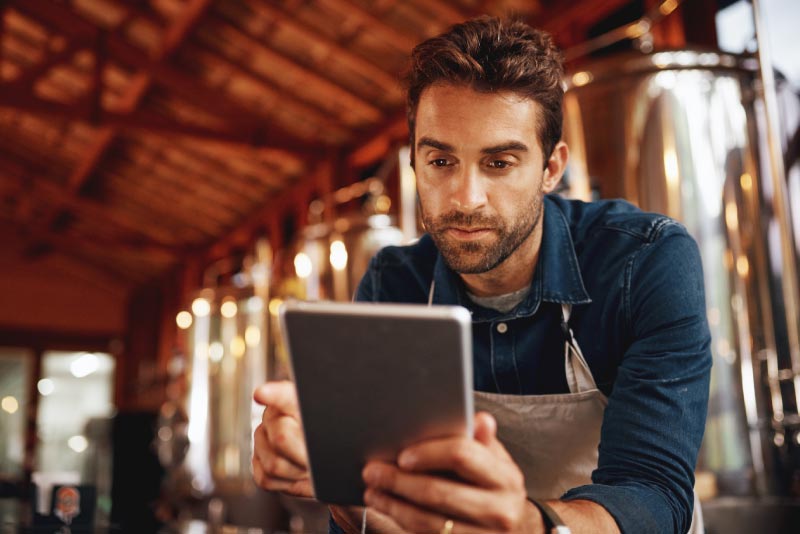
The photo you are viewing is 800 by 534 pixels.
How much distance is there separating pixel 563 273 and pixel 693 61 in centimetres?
202

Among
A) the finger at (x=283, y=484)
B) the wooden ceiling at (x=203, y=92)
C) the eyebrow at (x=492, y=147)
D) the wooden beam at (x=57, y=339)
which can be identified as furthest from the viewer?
the wooden beam at (x=57, y=339)

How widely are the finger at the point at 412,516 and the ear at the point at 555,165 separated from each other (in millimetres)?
892

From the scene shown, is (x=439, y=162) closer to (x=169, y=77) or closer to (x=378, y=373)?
(x=378, y=373)

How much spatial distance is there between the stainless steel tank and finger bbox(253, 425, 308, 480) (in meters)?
2.26

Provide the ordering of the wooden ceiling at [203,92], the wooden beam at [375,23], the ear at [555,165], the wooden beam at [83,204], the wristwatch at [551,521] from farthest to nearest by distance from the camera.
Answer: the wooden beam at [83,204]
the wooden ceiling at [203,92]
the wooden beam at [375,23]
the ear at [555,165]
the wristwatch at [551,521]

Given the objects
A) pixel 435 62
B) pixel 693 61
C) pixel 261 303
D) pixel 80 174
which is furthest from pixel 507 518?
pixel 80 174

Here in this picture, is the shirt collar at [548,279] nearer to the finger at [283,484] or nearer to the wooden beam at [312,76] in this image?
the finger at [283,484]

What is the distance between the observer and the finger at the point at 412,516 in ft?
2.92

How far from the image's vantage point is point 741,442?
299cm

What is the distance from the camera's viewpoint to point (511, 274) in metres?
1.64

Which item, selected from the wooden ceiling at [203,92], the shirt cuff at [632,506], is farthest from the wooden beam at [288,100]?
the shirt cuff at [632,506]

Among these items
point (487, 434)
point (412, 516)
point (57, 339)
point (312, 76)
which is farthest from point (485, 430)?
point (57, 339)

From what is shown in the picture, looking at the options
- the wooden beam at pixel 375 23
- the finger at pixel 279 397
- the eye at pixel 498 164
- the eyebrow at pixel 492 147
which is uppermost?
the wooden beam at pixel 375 23

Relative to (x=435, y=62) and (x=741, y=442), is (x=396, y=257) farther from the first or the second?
(x=741, y=442)
